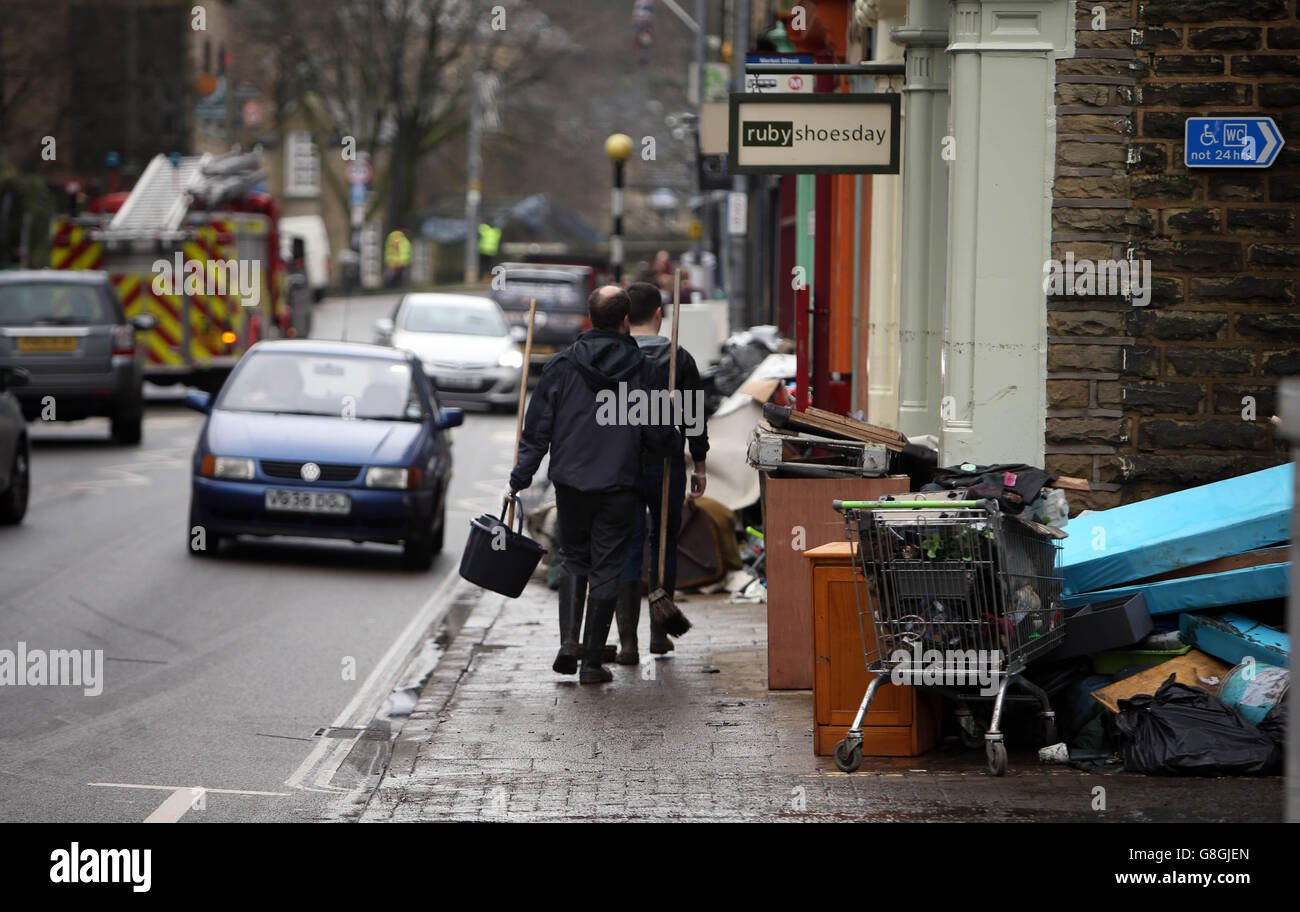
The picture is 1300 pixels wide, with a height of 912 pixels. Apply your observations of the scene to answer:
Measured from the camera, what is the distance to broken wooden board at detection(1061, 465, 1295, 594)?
7414 millimetres

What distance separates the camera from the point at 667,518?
31.1 feet

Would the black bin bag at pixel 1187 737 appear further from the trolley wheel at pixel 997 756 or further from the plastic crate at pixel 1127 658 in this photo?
the trolley wheel at pixel 997 756

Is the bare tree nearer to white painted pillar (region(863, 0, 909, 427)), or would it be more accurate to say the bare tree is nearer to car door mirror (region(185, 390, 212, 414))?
car door mirror (region(185, 390, 212, 414))

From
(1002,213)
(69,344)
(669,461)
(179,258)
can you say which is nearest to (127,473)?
(69,344)

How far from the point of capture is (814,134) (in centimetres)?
995

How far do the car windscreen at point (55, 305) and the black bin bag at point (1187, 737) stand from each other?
16639 millimetres

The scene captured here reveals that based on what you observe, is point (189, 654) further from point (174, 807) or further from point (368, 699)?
point (174, 807)

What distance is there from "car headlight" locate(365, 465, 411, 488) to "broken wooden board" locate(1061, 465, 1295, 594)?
20.6 ft

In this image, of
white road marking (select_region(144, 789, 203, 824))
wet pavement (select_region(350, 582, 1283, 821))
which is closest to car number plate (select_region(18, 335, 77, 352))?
wet pavement (select_region(350, 582, 1283, 821))

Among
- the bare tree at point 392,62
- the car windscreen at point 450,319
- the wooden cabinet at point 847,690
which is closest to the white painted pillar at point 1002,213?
the wooden cabinet at point 847,690

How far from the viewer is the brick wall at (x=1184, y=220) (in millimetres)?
9188

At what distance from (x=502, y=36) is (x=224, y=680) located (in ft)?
191

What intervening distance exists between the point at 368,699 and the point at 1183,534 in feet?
12.8
